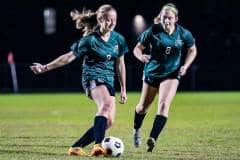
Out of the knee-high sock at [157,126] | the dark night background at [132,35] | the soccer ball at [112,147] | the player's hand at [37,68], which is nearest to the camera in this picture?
the player's hand at [37,68]

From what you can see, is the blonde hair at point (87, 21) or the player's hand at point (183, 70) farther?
the player's hand at point (183, 70)

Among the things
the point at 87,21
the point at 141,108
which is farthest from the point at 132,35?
the point at 87,21

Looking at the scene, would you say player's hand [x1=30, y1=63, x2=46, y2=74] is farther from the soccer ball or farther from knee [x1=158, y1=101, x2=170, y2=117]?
knee [x1=158, y1=101, x2=170, y2=117]

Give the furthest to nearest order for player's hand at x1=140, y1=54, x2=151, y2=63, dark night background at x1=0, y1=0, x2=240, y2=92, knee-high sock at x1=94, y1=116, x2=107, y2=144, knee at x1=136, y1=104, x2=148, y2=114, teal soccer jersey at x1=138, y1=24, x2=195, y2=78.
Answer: dark night background at x1=0, y1=0, x2=240, y2=92
knee at x1=136, y1=104, x2=148, y2=114
teal soccer jersey at x1=138, y1=24, x2=195, y2=78
player's hand at x1=140, y1=54, x2=151, y2=63
knee-high sock at x1=94, y1=116, x2=107, y2=144

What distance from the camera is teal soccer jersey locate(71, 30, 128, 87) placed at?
35.1ft

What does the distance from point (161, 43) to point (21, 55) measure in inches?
1234

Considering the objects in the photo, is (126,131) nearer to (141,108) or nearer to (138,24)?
(141,108)

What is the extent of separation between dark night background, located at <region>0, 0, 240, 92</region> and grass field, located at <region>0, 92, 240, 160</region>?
13.7 m

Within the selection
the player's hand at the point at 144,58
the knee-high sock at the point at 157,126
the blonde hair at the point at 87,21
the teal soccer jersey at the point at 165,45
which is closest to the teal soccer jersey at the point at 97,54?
the blonde hair at the point at 87,21

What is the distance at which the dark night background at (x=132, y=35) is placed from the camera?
40.2m

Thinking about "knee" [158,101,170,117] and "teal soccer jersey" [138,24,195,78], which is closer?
"knee" [158,101,170,117]

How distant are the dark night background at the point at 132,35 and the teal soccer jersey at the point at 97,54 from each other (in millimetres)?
29159

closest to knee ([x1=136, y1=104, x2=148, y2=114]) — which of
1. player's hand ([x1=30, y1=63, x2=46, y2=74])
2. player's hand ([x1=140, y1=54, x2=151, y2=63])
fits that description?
player's hand ([x1=140, y1=54, x2=151, y2=63])

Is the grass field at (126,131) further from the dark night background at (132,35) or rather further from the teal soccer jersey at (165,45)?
the dark night background at (132,35)
